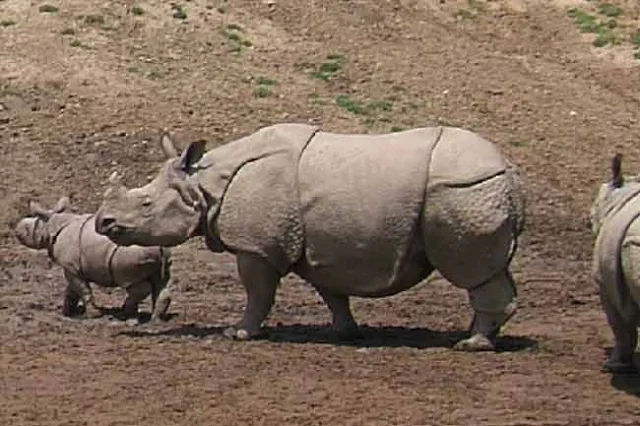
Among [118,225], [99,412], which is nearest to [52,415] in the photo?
[99,412]

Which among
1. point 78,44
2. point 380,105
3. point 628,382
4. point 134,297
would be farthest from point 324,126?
point 628,382

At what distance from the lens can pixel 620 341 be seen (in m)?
10.6

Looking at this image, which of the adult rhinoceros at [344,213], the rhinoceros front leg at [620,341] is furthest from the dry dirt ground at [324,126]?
the adult rhinoceros at [344,213]

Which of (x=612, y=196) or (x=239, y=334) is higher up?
(x=612, y=196)

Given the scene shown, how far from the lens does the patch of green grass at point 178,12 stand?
25172 millimetres

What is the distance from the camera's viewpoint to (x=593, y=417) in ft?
30.9

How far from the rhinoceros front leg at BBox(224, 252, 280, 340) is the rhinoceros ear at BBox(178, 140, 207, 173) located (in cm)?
70

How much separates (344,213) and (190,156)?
1221 mm

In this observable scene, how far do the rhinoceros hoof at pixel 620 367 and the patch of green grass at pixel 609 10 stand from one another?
60.9ft

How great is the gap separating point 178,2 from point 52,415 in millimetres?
16549

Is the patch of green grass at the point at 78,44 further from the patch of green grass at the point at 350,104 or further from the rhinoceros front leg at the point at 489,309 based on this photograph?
the rhinoceros front leg at the point at 489,309

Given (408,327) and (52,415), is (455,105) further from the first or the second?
(52,415)

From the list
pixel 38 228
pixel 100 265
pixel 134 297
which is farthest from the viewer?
pixel 38 228

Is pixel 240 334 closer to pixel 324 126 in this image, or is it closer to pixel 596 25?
pixel 324 126
